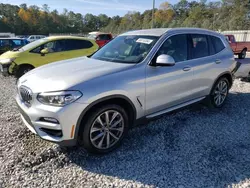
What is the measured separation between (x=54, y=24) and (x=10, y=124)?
92.8 metres

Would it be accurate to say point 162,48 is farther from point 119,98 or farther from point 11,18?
point 11,18

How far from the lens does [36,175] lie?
2639 mm

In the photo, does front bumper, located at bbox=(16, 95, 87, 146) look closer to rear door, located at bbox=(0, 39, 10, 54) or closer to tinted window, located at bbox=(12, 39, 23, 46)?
rear door, located at bbox=(0, 39, 10, 54)

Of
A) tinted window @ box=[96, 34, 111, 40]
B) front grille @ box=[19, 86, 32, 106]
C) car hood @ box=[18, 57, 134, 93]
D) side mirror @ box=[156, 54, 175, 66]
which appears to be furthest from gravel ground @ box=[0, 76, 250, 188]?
tinted window @ box=[96, 34, 111, 40]

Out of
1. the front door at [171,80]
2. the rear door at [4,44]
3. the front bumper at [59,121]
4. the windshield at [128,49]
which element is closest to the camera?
the front bumper at [59,121]

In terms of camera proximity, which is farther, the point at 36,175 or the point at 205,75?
the point at 205,75

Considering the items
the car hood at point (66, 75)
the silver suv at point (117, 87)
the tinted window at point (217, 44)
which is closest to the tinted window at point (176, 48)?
the silver suv at point (117, 87)

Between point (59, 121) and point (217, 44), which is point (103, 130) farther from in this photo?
point (217, 44)

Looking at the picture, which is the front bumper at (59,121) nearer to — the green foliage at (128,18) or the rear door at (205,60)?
the rear door at (205,60)

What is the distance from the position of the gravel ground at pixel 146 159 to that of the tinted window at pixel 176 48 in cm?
126

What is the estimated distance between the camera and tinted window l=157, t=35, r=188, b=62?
354cm

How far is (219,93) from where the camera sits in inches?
187

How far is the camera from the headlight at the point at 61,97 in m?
2.55

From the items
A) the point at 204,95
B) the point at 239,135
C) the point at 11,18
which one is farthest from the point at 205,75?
the point at 11,18
